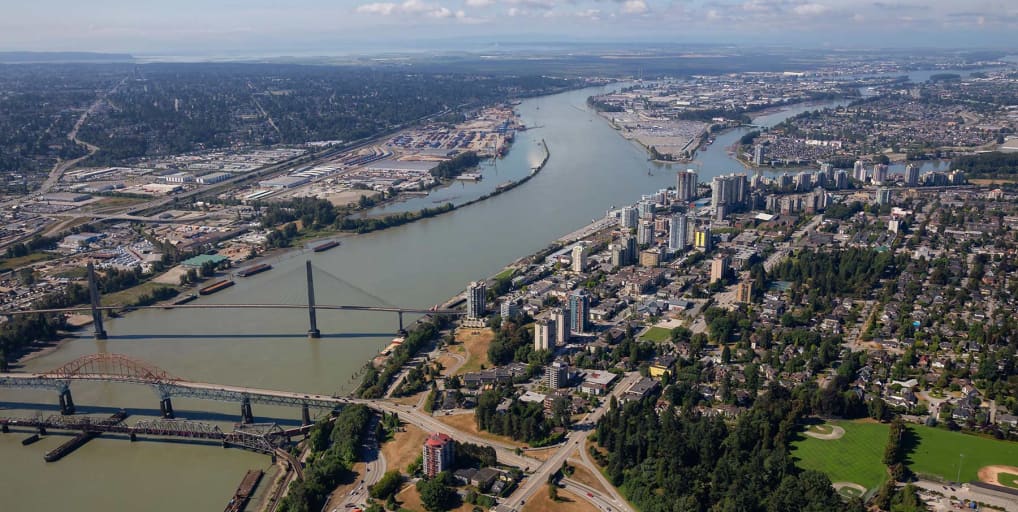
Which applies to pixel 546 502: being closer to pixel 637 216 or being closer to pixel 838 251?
pixel 838 251

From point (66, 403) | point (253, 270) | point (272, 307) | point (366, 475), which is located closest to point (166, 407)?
point (66, 403)

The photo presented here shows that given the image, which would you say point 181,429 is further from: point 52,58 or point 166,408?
point 52,58

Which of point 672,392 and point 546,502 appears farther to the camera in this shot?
point 672,392

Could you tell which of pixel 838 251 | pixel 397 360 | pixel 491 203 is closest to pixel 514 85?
pixel 491 203

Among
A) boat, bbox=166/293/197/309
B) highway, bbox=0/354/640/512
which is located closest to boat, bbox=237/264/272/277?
boat, bbox=166/293/197/309

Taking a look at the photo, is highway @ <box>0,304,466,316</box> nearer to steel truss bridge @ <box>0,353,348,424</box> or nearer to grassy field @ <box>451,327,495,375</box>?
grassy field @ <box>451,327,495,375</box>

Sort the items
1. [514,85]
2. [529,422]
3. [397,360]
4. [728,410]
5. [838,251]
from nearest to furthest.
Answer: [529,422], [728,410], [397,360], [838,251], [514,85]
